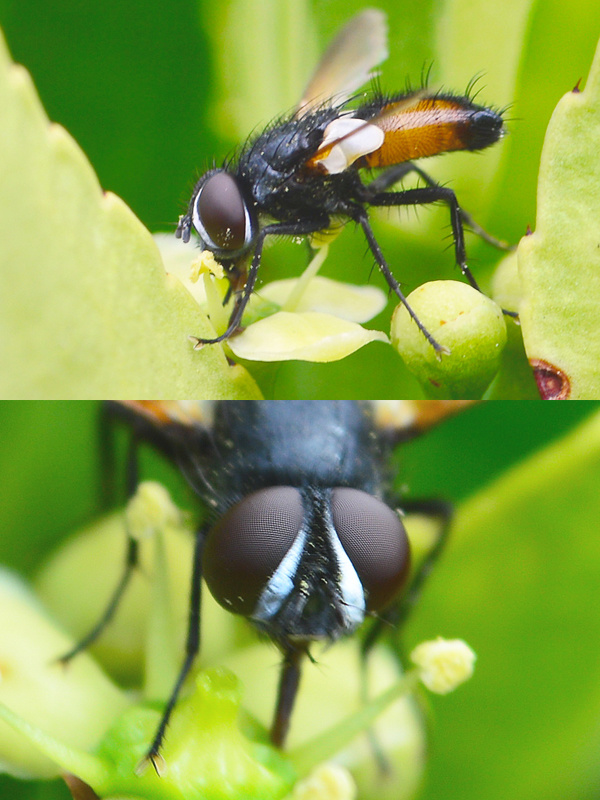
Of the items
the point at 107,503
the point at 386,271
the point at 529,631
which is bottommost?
the point at 529,631

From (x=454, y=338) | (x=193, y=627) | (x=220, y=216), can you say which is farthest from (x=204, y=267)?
(x=193, y=627)

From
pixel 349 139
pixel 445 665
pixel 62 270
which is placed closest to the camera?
pixel 62 270

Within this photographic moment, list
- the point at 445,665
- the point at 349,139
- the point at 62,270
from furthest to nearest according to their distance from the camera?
the point at 349,139
the point at 445,665
the point at 62,270

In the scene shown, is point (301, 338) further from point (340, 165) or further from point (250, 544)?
point (340, 165)

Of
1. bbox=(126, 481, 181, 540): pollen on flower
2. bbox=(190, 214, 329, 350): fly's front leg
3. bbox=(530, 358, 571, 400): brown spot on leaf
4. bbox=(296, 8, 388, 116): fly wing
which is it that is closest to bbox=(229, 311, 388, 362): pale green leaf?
bbox=(190, 214, 329, 350): fly's front leg

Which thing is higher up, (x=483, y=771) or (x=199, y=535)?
(x=199, y=535)

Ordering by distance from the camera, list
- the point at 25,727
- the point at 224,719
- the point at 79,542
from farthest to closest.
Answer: the point at 79,542 → the point at 224,719 → the point at 25,727

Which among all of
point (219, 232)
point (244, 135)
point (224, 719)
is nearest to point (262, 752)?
point (224, 719)

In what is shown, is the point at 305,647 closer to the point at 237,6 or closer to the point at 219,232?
the point at 219,232

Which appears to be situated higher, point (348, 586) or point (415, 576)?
point (348, 586)
